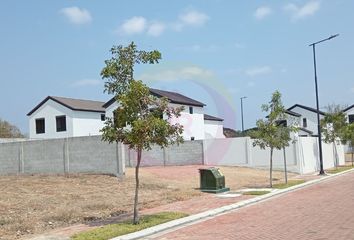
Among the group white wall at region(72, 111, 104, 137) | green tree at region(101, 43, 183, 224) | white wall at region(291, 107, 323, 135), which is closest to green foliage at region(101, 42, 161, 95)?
green tree at region(101, 43, 183, 224)

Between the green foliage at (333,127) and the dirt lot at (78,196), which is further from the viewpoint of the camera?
the green foliage at (333,127)

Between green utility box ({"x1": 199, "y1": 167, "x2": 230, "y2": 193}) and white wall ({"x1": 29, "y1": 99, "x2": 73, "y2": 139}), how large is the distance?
3855cm

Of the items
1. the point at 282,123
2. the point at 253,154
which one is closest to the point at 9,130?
the point at 253,154

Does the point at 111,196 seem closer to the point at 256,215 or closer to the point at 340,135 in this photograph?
the point at 256,215

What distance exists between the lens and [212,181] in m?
23.9

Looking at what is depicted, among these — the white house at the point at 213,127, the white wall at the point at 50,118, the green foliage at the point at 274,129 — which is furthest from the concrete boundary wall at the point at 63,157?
the white house at the point at 213,127

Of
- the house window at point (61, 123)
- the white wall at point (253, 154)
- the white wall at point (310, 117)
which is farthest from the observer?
the white wall at point (310, 117)

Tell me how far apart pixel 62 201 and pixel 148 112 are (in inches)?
265

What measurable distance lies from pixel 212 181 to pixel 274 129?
18.2 ft

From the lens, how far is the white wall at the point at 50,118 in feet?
201

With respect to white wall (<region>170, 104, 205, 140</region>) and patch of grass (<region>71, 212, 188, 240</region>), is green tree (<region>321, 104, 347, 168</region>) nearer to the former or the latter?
white wall (<region>170, 104, 205, 140</region>)

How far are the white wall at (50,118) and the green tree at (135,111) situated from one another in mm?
47183

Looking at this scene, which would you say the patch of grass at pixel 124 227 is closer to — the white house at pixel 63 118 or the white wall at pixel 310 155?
the white wall at pixel 310 155

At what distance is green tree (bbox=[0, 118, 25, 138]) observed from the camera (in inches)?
2861
